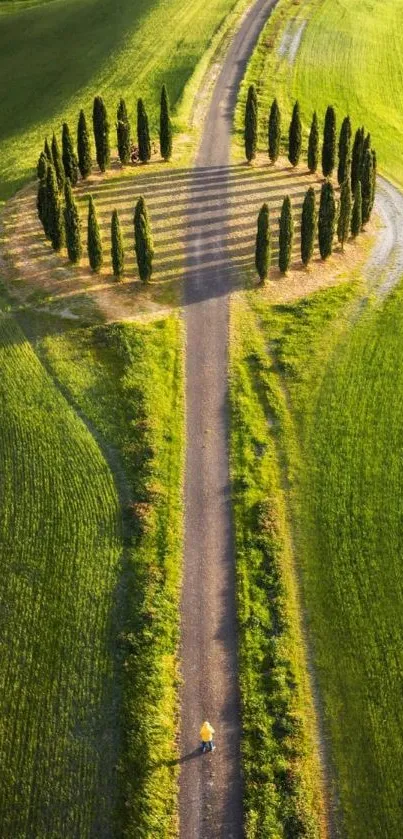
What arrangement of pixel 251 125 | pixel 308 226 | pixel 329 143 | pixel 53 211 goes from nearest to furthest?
1. pixel 308 226
2. pixel 53 211
3. pixel 329 143
4. pixel 251 125

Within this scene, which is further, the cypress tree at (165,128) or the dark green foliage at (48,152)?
the cypress tree at (165,128)

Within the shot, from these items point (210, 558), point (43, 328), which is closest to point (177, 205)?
point (43, 328)

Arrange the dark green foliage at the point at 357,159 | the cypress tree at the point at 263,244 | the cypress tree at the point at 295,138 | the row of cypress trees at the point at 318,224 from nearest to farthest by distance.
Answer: the cypress tree at the point at 263,244
the row of cypress trees at the point at 318,224
the dark green foliage at the point at 357,159
the cypress tree at the point at 295,138

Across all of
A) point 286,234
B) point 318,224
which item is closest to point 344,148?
point 318,224

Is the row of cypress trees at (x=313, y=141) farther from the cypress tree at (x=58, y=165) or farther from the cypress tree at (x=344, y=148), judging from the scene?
the cypress tree at (x=58, y=165)

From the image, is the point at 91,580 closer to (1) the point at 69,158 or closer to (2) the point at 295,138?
(1) the point at 69,158

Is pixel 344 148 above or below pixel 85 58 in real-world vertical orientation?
below

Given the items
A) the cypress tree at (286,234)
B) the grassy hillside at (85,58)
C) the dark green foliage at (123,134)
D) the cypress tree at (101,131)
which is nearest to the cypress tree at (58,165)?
the cypress tree at (101,131)

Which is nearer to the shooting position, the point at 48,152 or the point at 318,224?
the point at 318,224
